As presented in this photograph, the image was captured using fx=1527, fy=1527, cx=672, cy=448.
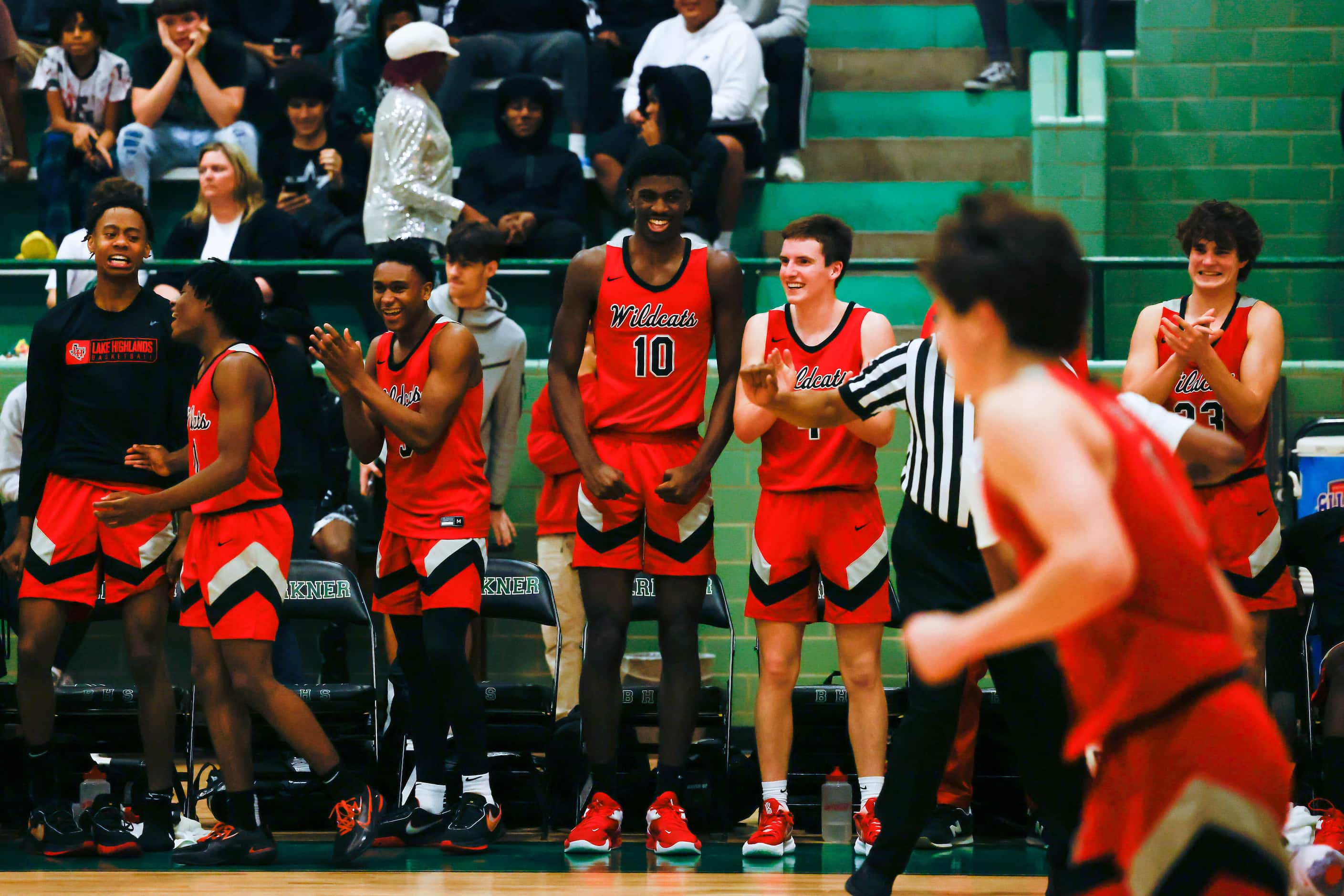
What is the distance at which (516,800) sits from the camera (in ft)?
17.7

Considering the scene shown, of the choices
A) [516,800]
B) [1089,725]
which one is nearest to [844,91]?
[516,800]

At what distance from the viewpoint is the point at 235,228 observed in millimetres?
6891

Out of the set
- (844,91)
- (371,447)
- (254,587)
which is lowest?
(254,587)

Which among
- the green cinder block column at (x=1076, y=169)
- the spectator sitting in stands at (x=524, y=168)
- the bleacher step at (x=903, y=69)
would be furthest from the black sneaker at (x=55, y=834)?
the bleacher step at (x=903, y=69)

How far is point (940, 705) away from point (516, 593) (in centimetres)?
200

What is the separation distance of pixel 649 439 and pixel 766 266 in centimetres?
200

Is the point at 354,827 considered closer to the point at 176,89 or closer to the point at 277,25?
the point at 176,89

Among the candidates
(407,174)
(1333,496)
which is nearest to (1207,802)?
(1333,496)

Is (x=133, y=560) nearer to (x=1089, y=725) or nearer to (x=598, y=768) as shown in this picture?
(x=598, y=768)

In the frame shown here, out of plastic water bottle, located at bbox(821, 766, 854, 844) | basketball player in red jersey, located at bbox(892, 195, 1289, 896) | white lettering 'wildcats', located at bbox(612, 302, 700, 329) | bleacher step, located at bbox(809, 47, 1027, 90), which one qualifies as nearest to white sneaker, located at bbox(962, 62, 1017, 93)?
bleacher step, located at bbox(809, 47, 1027, 90)

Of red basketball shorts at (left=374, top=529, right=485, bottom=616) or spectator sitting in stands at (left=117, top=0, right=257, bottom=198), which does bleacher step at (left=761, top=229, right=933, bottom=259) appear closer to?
spectator sitting in stands at (left=117, top=0, right=257, bottom=198)

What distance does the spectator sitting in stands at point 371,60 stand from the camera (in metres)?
8.59

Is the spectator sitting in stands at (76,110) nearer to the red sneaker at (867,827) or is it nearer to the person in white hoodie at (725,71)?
the person in white hoodie at (725,71)

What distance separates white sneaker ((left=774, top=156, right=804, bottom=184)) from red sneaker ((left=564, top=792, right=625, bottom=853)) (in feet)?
15.0
